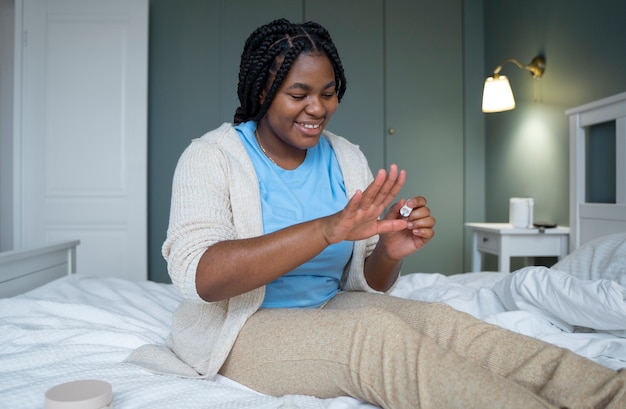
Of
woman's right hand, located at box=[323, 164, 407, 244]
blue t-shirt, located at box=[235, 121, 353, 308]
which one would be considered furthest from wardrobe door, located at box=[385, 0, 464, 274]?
woman's right hand, located at box=[323, 164, 407, 244]

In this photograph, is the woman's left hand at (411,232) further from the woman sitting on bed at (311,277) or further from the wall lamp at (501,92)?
the wall lamp at (501,92)

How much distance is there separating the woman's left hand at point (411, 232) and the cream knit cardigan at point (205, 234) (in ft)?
0.96

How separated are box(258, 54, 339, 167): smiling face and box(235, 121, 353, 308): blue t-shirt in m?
0.08

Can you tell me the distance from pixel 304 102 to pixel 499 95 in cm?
204

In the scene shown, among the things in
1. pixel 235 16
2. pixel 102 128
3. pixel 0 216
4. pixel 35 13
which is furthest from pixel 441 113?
pixel 0 216

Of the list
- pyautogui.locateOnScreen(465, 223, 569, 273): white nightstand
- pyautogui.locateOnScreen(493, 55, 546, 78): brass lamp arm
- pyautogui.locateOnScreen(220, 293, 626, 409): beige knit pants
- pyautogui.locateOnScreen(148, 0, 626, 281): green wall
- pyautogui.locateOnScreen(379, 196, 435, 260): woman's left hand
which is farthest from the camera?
pyautogui.locateOnScreen(493, 55, 546, 78): brass lamp arm

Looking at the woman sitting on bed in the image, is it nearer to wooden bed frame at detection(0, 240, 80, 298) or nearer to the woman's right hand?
the woman's right hand

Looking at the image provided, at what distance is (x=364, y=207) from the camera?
35.5 inches

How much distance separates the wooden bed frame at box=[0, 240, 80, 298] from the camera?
1.75 meters

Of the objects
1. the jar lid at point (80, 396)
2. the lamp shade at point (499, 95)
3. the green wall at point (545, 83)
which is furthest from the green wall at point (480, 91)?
the jar lid at point (80, 396)

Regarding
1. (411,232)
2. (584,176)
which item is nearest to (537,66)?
(584,176)

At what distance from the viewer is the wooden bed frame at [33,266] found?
5.74 ft

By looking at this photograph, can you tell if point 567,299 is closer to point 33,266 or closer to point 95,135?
point 33,266

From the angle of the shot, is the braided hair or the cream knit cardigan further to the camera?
the braided hair
